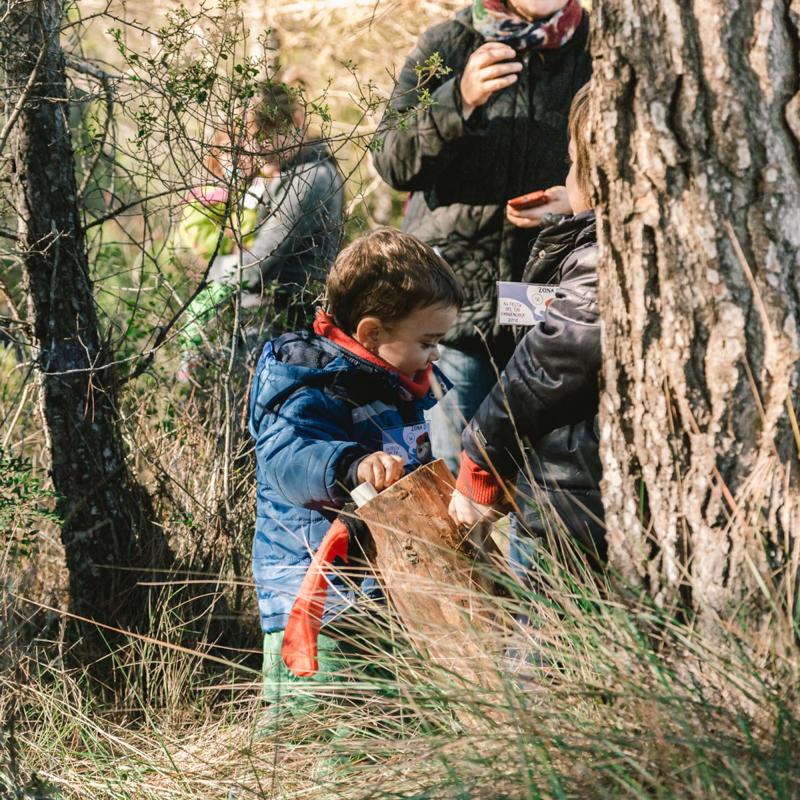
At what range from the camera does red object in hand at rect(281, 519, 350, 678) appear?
248cm

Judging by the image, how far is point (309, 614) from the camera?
2.47 metres

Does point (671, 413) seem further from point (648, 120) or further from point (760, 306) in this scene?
point (648, 120)

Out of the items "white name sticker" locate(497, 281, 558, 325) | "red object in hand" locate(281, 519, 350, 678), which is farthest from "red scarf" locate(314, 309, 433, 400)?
"red object in hand" locate(281, 519, 350, 678)

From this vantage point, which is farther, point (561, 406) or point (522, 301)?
point (522, 301)

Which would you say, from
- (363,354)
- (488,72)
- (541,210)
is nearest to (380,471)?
(363,354)

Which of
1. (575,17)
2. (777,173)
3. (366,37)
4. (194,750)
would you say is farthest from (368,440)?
(366,37)

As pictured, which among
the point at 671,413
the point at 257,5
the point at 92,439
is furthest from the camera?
the point at 257,5

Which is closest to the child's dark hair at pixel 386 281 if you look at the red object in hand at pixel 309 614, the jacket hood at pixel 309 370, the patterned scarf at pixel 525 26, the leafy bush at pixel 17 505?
the jacket hood at pixel 309 370

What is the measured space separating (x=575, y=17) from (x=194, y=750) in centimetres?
274

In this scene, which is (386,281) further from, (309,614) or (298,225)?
(309,614)

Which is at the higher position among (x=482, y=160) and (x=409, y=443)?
(x=482, y=160)

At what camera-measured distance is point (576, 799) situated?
1.76 metres

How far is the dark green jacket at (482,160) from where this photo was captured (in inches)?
149

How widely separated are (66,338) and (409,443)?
46.8 inches
